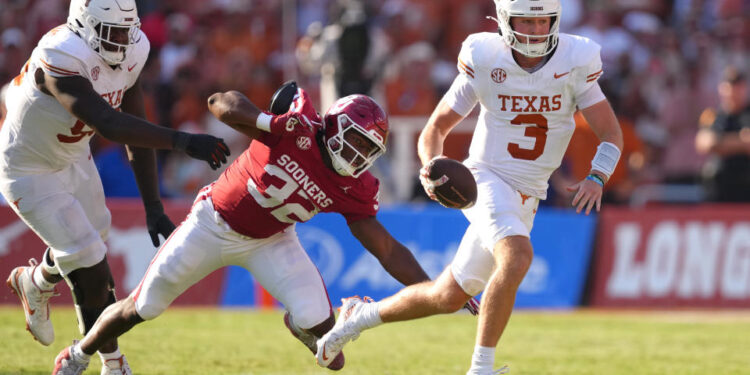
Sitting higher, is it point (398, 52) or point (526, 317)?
point (398, 52)

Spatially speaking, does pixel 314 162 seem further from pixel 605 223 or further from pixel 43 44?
pixel 605 223

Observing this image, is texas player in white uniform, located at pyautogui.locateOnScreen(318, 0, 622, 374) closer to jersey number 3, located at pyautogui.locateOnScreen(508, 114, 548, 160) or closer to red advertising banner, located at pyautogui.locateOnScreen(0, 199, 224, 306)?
jersey number 3, located at pyautogui.locateOnScreen(508, 114, 548, 160)

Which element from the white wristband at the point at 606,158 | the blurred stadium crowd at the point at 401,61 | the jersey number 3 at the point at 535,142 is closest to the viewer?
the white wristband at the point at 606,158

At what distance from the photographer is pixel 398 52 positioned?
14.2m

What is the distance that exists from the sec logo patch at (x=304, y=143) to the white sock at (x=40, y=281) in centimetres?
210

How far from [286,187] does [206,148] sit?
0.61m

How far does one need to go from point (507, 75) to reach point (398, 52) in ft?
26.8

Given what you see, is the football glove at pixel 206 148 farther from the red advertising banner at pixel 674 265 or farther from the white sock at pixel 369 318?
the red advertising banner at pixel 674 265

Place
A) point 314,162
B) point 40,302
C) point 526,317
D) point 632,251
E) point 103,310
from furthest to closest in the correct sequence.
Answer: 1. point 632,251
2. point 526,317
3. point 40,302
4. point 103,310
5. point 314,162

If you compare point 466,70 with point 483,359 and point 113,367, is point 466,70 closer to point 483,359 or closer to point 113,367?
point 483,359

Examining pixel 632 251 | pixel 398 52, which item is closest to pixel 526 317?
pixel 632 251

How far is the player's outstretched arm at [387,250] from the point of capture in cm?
603

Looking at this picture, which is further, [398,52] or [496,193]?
[398,52]

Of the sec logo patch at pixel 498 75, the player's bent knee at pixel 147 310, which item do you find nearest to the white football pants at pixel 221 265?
the player's bent knee at pixel 147 310
